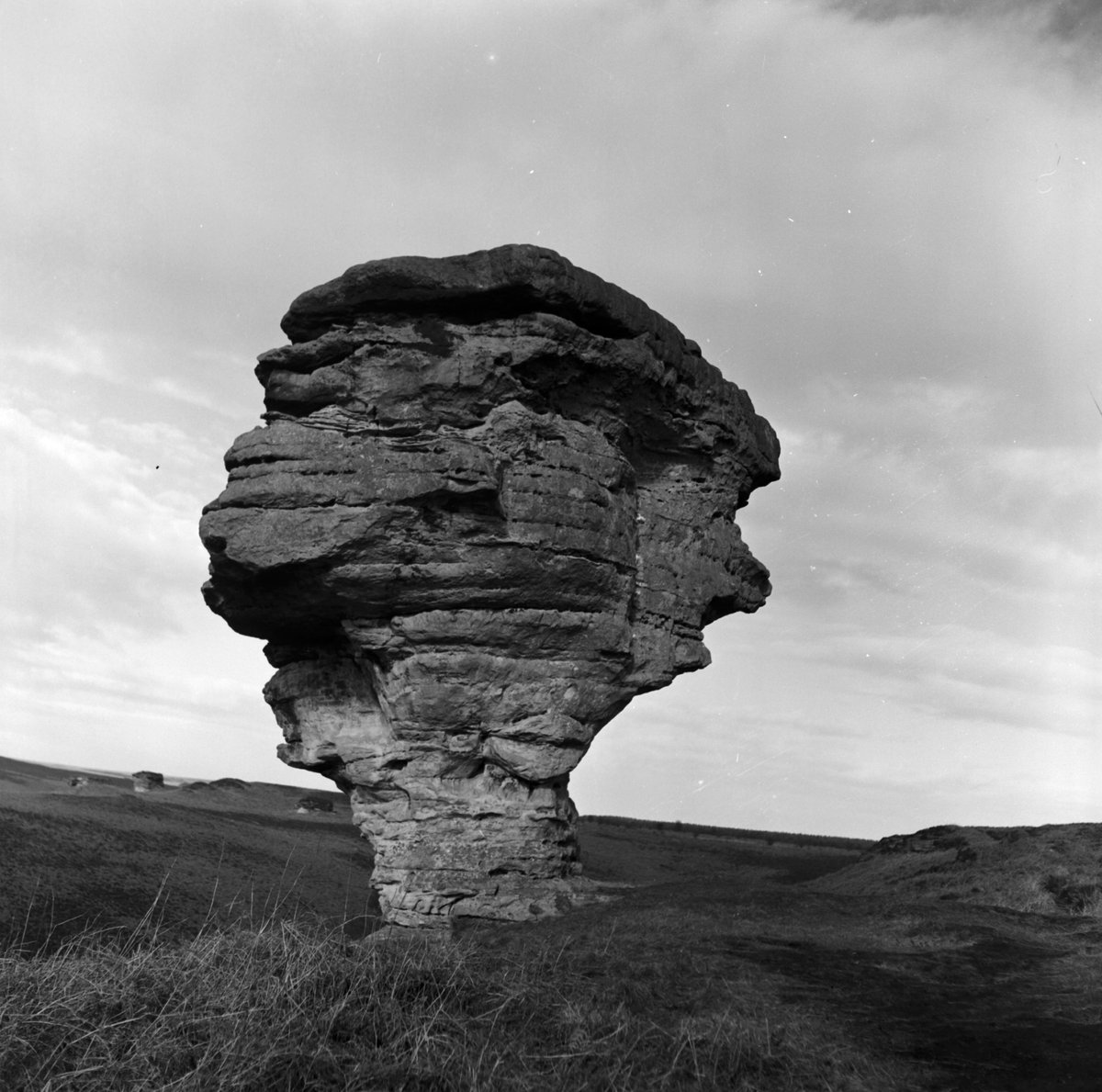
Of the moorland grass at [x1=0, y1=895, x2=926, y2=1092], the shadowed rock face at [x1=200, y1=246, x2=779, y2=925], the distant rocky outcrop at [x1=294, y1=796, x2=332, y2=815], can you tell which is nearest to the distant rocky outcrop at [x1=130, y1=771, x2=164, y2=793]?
the distant rocky outcrop at [x1=294, y1=796, x2=332, y2=815]

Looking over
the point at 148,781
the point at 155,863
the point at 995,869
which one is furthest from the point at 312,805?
the point at 995,869

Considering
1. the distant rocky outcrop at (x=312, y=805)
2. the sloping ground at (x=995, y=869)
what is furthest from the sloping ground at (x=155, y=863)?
the sloping ground at (x=995, y=869)

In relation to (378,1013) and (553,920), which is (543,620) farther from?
(378,1013)

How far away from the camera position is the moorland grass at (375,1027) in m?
7.93

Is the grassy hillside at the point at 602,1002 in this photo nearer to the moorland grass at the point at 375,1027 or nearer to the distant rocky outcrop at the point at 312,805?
the moorland grass at the point at 375,1027

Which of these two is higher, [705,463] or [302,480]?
[705,463]

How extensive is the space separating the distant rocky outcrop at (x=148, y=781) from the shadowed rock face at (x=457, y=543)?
2940 centimetres

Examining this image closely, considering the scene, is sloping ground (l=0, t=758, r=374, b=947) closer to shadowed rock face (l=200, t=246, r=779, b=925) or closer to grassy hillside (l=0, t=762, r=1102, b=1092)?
shadowed rock face (l=200, t=246, r=779, b=925)

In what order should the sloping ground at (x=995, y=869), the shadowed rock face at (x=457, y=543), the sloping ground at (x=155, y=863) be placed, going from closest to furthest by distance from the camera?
1. the shadowed rock face at (x=457, y=543)
2. the sloping ground at (x=995, y=869)
3. the sloping ground at (x=155, y=863)

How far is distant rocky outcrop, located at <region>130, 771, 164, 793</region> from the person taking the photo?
45438 millimetres

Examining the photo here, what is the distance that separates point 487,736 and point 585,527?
386 centimetres

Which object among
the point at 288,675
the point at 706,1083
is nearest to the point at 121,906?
the point at 288,675

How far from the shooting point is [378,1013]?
898 cm

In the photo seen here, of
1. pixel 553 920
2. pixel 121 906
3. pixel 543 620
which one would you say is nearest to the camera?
pixel 553 920
